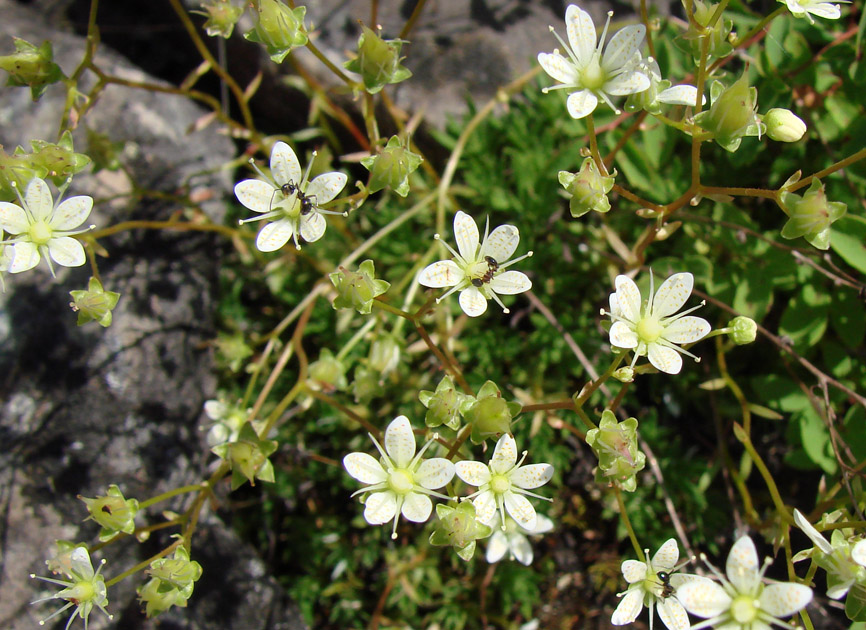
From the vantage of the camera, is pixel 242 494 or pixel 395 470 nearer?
pixel 395 470

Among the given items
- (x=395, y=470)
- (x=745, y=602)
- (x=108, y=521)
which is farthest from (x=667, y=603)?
(x=108, y=521)

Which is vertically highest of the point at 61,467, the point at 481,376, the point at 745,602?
the point at 745,602

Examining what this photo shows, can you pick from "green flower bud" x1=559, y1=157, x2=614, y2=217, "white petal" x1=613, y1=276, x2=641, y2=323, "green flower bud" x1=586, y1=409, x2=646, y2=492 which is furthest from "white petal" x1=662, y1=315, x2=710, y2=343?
"green flower bud" x1=559, y1=157, x2=614, y2=217

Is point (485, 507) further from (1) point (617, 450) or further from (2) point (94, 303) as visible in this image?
(2) point (94, 303)

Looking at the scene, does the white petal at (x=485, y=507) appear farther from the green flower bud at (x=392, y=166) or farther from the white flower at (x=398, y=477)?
the green flower bud at (x=392, y=166)

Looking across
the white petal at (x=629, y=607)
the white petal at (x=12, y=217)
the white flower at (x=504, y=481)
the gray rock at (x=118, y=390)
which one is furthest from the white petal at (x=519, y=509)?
the white petal at (x=12, y=217)

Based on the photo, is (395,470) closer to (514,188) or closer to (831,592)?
(831,592)

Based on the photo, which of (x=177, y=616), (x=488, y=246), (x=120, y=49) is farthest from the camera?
(x=120, y=49)
